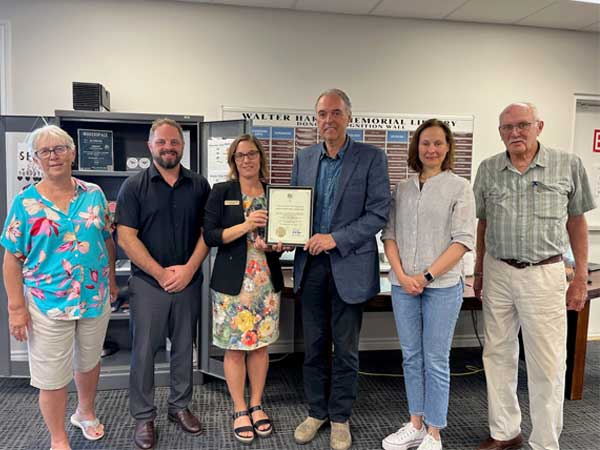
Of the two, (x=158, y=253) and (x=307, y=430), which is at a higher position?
(x=158, y=253)

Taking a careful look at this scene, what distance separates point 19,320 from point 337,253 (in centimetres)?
137

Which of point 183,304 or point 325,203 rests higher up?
point 325,203

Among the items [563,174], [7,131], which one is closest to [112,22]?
[7,131]

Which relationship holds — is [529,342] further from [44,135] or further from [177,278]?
[44,135]

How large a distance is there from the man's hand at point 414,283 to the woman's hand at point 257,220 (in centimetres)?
68

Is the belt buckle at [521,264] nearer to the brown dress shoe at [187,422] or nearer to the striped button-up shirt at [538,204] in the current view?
the striped button-up shirt at [538,204]

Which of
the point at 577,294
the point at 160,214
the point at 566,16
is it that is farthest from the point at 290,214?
the point at 566,16

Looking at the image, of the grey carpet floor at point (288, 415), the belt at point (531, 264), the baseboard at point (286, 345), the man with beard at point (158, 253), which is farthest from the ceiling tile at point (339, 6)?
the grey carpet floor at point (288, 415)

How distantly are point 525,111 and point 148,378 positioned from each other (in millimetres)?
2100

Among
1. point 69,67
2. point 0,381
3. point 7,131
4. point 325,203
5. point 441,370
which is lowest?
point 0,381

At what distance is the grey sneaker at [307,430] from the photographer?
7.03ft

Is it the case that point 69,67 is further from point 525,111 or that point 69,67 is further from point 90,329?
point 525,111

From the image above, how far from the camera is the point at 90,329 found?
198cm

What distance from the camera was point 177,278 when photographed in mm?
2051
